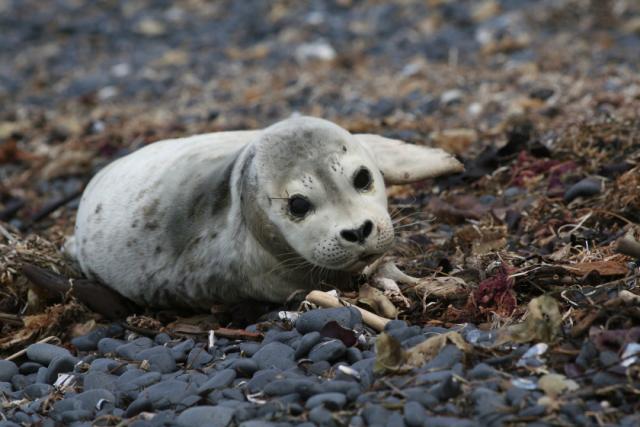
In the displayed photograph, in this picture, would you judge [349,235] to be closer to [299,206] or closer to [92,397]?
[299,206]

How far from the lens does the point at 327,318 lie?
12.4 feet

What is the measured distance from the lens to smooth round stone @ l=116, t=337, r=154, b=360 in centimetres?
409

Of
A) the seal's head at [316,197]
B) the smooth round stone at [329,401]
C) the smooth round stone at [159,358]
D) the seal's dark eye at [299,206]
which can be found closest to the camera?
the smooth round stone at [329,401]

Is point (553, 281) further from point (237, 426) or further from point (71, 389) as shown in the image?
point (71, 389)

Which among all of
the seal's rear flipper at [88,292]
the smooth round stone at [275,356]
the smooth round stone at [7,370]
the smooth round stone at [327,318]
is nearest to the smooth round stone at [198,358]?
the smooth round stone at [275,356]

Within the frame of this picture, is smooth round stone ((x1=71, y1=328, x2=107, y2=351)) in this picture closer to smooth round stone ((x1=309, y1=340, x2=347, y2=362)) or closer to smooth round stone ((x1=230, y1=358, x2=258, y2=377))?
smooth round stone ((x1=230, y1=358, x2=258, y2=377))

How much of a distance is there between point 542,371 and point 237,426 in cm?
95

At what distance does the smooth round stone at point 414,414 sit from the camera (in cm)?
288

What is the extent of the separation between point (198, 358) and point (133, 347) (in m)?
0.42

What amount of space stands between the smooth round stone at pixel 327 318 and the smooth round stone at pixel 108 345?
92 cm

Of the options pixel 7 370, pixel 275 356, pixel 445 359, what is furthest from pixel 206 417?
pixel 7 370

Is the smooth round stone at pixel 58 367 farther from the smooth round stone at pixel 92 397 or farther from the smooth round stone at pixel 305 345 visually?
the smooth round stone at pixel 305 345

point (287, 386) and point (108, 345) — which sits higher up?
point (287, 386)

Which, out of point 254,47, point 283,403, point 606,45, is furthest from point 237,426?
point 254,47
